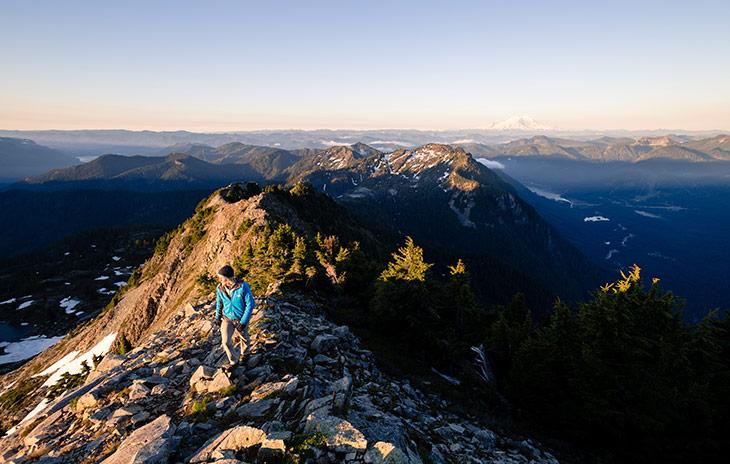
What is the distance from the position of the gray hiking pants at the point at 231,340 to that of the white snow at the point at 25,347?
86390 mm

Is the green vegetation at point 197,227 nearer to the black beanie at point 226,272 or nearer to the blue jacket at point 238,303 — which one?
the blue jacket at point 238,303

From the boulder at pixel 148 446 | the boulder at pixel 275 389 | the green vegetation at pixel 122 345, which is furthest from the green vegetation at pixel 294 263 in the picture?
the boulder at pixel 148 446

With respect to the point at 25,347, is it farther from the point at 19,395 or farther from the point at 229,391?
the point at 229,391

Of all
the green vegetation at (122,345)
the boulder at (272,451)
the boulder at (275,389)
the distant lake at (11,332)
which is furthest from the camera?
the distant lake at (11,332)

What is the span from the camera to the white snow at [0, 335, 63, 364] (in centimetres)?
6994

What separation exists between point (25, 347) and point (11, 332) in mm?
19565

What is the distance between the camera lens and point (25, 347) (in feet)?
251

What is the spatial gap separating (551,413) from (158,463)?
1987 cm

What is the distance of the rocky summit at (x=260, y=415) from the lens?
7.68 m

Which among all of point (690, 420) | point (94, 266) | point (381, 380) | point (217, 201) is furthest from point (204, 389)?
point (94, 266)

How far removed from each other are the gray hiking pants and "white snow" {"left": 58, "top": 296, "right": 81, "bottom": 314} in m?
107

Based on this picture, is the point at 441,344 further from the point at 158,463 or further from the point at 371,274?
the point at 158,463

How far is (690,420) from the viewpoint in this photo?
59.8ft

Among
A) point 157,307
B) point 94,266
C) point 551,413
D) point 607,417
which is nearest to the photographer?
point 607,417
